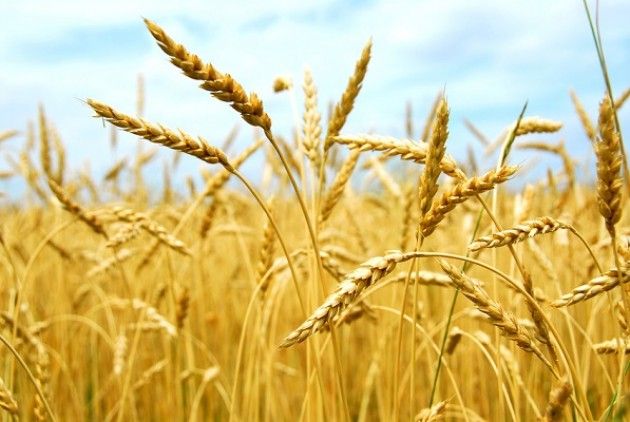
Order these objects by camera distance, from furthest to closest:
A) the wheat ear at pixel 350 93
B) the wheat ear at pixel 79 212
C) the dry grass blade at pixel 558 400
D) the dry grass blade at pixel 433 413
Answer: the wheat ear at pixel 79 212 → the wheat ear at pixel 350 93 → the dry grass blade at pixel 433 413 → the dry grass blade at pixel 558 400

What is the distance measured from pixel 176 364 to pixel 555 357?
1.09 metres

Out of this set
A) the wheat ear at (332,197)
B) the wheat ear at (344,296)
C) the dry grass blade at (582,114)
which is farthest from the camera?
the dry grass blade at (582,114)

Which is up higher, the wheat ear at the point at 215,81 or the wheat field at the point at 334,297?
the wheat ear at the point at 215,81

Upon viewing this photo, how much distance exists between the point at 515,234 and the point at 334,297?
259mm

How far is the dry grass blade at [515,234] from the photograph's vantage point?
2.58ft

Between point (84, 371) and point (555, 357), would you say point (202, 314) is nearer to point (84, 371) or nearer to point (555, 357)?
point (84, 371)

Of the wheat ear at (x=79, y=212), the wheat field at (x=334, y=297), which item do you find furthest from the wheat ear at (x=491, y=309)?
the wheat ear at (x=79, y=212)

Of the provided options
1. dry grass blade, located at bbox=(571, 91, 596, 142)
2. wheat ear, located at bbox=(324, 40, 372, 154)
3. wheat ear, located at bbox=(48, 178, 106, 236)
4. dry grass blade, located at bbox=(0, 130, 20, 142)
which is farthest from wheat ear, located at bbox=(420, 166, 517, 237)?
dry grass blade, located at bbox=(0, 130, 20, 142)

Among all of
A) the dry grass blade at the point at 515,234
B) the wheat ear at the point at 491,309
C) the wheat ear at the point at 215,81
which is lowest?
the wheat ear at the point at 491,309

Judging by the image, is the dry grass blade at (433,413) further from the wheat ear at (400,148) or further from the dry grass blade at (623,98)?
the dry grass blade at (623,98)

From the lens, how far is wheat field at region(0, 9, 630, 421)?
81 cm

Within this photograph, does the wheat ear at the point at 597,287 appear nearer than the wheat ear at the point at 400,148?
Yes

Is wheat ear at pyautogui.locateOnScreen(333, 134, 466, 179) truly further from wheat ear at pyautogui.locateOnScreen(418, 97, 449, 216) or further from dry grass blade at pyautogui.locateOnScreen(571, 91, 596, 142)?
dry grass blade at pyautogui.locateOnScreen(571, 91, 596, 142)

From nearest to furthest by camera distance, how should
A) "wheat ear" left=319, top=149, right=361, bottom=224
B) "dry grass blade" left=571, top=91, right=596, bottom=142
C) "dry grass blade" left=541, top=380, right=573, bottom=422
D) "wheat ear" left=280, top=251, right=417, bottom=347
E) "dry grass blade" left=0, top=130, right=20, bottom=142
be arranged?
"wheat ear" left=280, top=251, right=417, bottom=347 → "dry grass blade" left=541, top=380, right=573, bottom=422 → "wheat ear" left=319, top=149, right=361, bottom=224 → "dry grass blade" left=571, top=91, right=596, bottom=142 → "dry grass blade" left=0, top=130, right=20, bottom=142
